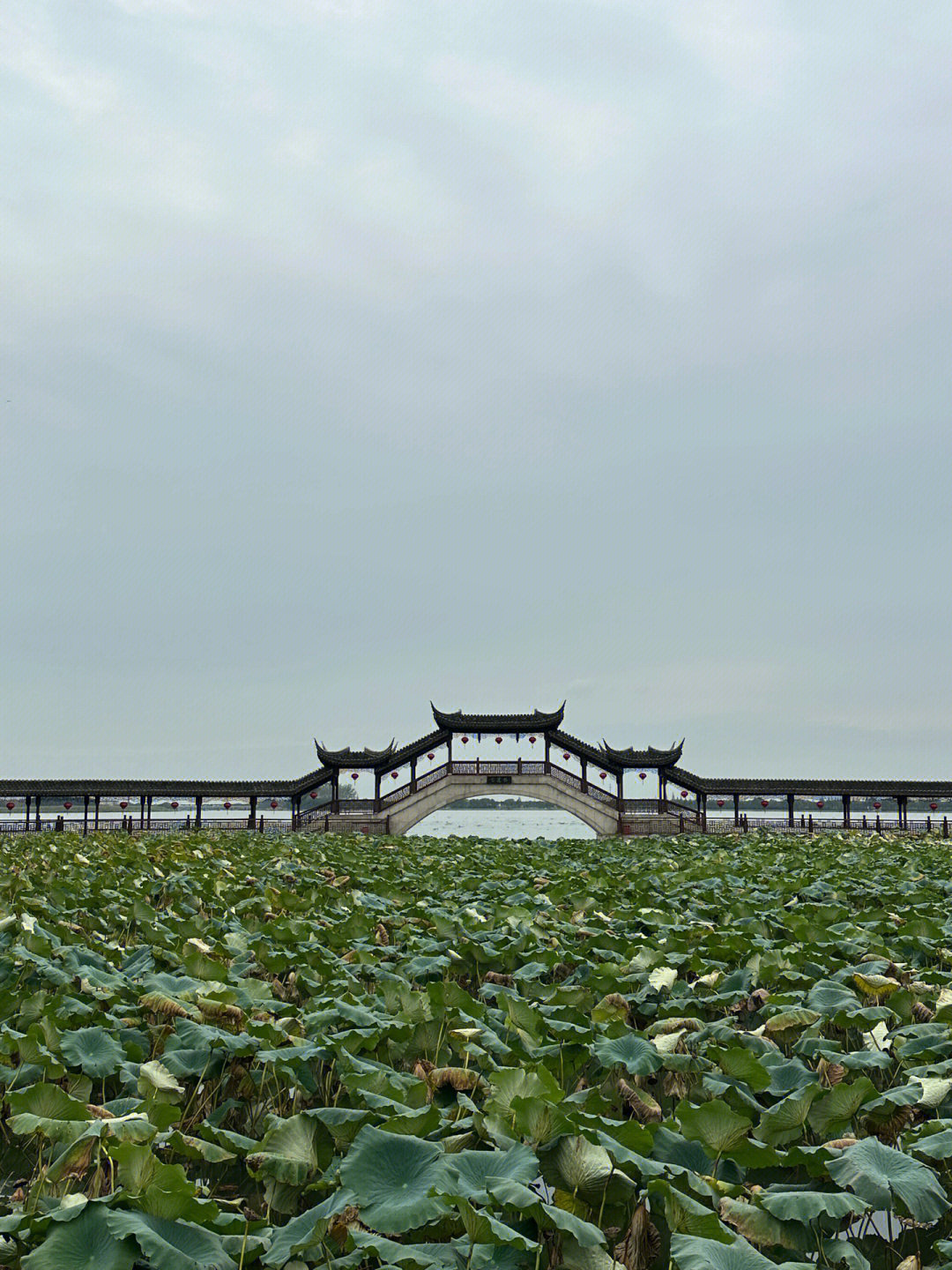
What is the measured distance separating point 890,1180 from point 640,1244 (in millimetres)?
745

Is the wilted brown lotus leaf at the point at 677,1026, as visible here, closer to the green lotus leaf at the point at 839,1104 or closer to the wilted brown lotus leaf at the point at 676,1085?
the wilted brown lotus leaf at the point at 676,1085

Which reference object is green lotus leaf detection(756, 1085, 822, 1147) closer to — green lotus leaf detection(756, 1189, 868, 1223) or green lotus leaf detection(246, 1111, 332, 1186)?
green lotus leaf detection(756, 1189, 868, 1223)

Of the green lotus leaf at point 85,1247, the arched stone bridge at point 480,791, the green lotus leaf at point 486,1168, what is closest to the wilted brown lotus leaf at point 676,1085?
the green lotus leaf at point 486,1168

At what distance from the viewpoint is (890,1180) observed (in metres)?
2.83

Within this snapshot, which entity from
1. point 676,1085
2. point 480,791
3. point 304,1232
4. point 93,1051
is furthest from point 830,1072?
point 480,791

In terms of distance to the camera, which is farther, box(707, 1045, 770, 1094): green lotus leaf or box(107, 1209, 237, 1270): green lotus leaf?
box(707, 1045, 770, 1094): green lotus leaf

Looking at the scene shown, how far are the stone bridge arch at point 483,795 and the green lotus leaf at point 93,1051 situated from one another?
30.6 meters

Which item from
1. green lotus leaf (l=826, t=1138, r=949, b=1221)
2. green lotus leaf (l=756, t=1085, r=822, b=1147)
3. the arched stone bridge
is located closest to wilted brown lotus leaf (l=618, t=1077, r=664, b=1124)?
green lotus leaf (l=756, t=1085, r=822, b=1147)

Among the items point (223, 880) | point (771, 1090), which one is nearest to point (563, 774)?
point (223, 880)

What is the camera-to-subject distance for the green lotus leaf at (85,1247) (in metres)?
2.36

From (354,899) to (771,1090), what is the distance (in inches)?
236

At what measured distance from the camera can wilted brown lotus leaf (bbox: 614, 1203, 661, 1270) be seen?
2.80 m

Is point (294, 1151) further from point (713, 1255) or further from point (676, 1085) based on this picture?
point (676, 1085)

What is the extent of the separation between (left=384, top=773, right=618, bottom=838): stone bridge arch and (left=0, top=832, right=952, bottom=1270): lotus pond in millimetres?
26202
